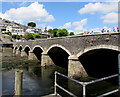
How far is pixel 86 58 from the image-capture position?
50.4ft

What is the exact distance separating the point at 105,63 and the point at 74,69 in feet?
A: 18.5

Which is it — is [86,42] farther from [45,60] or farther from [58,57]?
[58,57]

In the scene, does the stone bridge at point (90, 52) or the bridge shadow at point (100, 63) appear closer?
the stone bridge at point (90, 52)

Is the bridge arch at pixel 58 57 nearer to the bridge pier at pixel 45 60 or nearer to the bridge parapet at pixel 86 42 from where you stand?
the bridge pier at pixel 45 60

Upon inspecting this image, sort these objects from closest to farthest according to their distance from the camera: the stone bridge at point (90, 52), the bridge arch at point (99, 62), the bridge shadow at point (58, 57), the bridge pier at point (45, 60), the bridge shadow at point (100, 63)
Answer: the stone bridge at point (90, 52) < the bridge arch at point (99, 62) < the bridge shadow at point (100, 63) < the bridge pier at point (45, 60) < the bridge shadow at point (58, 57)

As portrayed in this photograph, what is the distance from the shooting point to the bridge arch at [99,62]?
14.5m

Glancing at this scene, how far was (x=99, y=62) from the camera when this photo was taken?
17.3 metres

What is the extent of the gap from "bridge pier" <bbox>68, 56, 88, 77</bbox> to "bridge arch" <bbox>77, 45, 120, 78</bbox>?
449 mm

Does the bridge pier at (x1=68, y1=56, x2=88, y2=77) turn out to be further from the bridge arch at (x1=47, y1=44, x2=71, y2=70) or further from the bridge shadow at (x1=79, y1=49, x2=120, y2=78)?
the bridge arch at (x1=47, y1=44, x2=71, y2=70)

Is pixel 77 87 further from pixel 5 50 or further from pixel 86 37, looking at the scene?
pixel 5 50

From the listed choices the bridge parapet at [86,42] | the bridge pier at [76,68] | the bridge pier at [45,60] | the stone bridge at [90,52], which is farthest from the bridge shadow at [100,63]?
the bridge pier at [45,60]

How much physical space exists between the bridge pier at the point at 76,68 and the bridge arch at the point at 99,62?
45 cm

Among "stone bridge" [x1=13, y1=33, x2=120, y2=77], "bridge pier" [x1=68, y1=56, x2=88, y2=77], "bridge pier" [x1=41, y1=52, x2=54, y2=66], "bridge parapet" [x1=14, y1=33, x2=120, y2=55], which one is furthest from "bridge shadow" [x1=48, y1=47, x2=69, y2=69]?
"bridge pier" [x1=68, y1=56, x2=88, y2=77]

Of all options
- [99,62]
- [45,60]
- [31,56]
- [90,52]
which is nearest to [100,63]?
[99,62]
